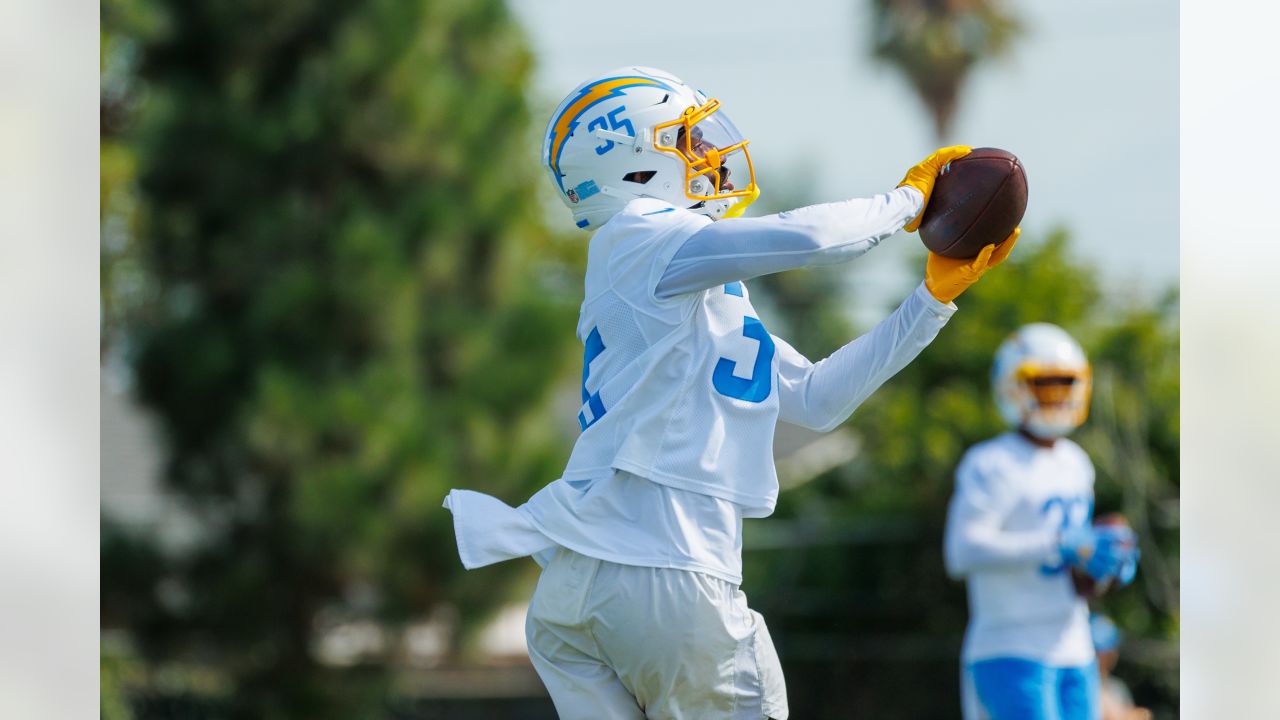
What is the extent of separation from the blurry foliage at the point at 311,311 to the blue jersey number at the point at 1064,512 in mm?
6416

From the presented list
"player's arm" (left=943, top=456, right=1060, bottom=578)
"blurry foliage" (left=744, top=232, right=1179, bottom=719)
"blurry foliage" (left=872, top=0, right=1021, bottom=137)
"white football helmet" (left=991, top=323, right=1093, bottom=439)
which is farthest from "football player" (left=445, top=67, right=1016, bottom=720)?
"blurry foliage" (left=872, top=0, right=1021, bottom=137)

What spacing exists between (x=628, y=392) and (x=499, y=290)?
954 centimetres

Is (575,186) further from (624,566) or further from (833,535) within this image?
(833,535)

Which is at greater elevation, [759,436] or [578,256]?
[578,256]

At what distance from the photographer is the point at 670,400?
3.01 m

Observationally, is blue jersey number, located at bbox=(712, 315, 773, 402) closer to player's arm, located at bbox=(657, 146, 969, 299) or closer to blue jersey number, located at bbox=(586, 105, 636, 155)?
player's arm, located at bbox=(657, 146, 969, 299)

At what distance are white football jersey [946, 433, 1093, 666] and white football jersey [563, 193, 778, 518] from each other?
2684mm

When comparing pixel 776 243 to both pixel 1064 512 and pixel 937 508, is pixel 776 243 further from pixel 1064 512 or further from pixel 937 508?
pixel 937 508

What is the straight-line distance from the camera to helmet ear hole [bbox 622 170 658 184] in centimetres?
318

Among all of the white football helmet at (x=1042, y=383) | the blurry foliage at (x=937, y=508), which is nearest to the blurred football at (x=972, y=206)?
the white football helmet at (x=1042, y=383)

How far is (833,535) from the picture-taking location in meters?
13.7

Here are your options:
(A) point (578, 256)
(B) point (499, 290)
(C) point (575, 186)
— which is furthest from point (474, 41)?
(C) point (575, 186)
